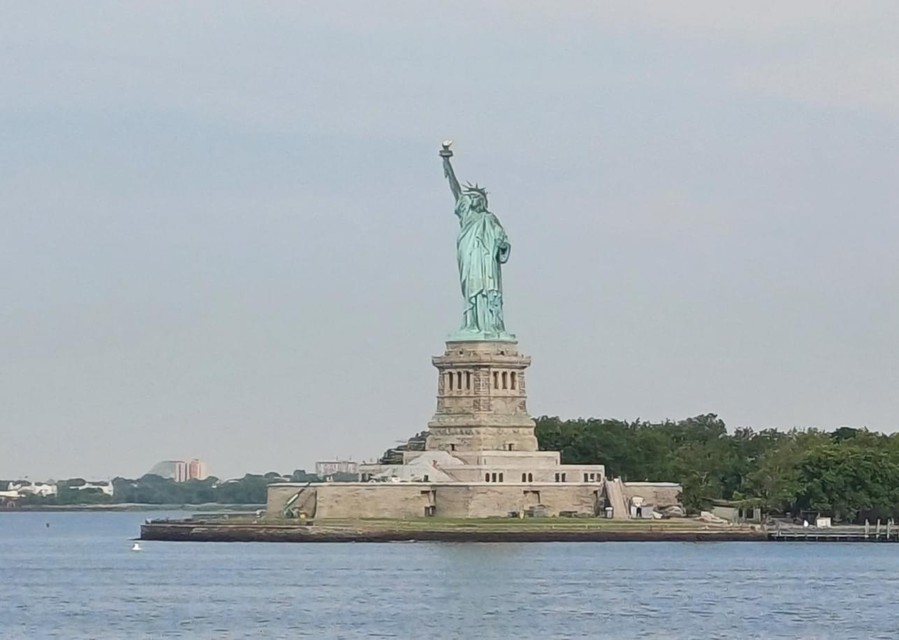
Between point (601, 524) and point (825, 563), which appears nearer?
point (825, 563)

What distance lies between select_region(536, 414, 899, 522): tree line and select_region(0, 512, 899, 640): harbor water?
485 cm

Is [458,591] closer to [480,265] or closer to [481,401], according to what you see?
[481,401]

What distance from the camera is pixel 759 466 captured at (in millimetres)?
116875

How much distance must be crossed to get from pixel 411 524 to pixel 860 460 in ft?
62.2

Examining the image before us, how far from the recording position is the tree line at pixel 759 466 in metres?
107

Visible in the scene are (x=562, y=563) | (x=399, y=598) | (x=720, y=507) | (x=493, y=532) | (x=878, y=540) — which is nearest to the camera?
(x=399, y=598)

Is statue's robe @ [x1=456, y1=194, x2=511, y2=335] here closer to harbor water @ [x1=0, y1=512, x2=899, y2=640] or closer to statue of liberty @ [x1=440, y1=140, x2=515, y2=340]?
statue of liberty @ [x1=440, y1=140, x2=515, y2=340]

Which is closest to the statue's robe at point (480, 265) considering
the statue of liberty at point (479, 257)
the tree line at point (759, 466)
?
the statue of liberty at point (479, 257)

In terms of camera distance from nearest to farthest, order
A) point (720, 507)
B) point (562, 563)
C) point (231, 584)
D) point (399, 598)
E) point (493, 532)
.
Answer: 1. point (399, 598)
2. point (231, 584)
3. point (562, 563)
4. point (493, 532)
5. point (720, 507)

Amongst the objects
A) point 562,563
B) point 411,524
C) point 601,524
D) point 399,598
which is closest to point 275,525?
point 411,524

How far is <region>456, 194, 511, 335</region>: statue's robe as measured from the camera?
108 m

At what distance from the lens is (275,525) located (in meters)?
101

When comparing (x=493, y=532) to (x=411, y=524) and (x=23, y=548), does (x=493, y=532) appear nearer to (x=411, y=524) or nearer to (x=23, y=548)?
(x=411, y=524)

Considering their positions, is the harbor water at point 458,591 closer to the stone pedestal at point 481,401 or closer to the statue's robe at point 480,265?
the stone pedestal at point 481,401
